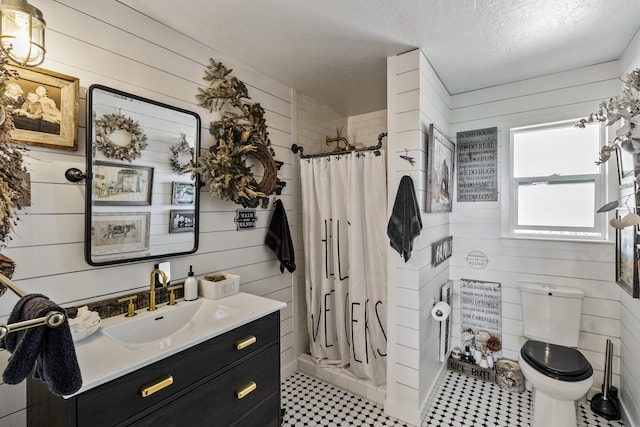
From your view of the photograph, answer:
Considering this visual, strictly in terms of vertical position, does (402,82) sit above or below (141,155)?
above

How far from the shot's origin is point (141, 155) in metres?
1.65

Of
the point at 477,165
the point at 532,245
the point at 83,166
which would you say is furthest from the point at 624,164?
the point at 83,166

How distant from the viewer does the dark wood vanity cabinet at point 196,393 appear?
102cm

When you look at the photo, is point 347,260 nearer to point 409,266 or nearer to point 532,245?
point 409,266

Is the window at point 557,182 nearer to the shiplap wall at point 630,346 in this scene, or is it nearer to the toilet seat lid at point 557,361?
the shiplap wall at point 630,346

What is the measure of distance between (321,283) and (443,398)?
4.22 feet

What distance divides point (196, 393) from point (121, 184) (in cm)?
109

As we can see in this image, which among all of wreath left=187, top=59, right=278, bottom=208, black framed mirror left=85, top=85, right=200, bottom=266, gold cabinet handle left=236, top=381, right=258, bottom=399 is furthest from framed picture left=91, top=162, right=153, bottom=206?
gold cabinet handle left=236, top=381, right=258, bottom=399

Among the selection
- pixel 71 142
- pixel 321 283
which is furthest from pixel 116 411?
pixel 321 283

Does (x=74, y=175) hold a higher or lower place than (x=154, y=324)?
higher

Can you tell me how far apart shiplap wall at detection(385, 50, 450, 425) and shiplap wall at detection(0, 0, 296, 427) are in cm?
116

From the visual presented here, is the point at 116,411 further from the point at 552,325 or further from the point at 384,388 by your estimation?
the point at 552,325

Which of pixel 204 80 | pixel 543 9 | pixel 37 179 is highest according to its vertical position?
pixel 543 9

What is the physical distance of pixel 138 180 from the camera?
1628mm
